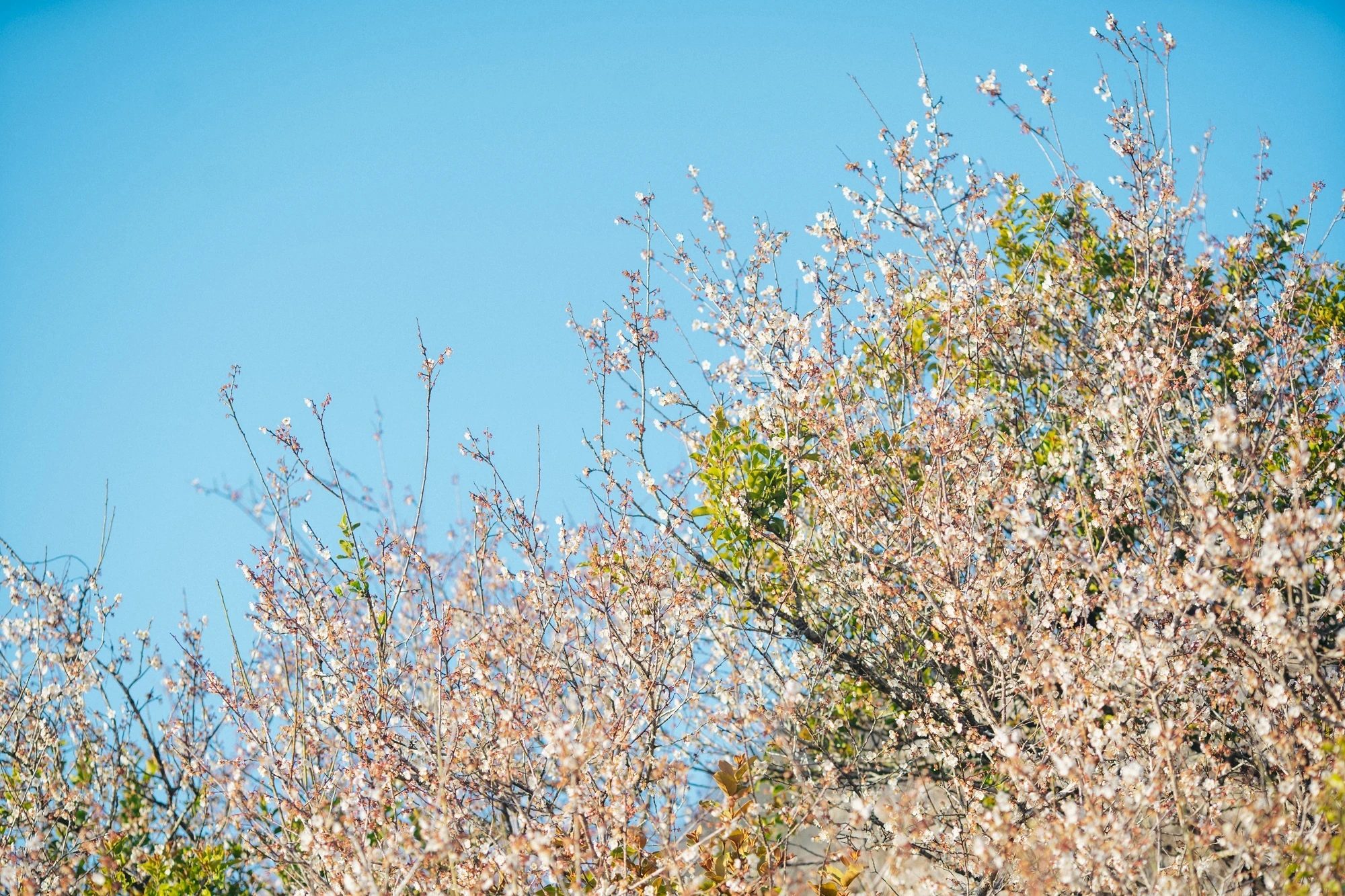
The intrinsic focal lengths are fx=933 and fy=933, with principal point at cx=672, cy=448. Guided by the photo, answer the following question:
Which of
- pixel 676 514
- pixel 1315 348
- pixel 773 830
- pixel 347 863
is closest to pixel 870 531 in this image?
pixel 676 514

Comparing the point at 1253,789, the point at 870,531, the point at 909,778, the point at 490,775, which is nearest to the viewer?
the point at 490,775

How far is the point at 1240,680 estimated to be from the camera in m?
3.99

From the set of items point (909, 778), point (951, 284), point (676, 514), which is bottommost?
point (909, 778)

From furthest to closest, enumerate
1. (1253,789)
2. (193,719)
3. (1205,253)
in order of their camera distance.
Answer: (193,719) < (1205,253) < (1253,789)

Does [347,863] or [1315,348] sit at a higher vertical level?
[1315,348]

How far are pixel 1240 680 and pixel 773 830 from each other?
2.11 metres

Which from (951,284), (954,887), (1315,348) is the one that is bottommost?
(954,887)

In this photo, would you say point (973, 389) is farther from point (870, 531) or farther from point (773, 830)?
point (773, 830)

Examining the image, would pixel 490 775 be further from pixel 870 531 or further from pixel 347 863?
pixel 870 531

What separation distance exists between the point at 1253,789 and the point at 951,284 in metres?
2.91

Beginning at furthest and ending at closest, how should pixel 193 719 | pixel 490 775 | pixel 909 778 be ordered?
pixel 193 719 < pixel 909 778 < pixel 490 775

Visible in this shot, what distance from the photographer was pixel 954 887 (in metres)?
4.08

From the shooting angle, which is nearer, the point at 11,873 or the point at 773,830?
the point at 11,873

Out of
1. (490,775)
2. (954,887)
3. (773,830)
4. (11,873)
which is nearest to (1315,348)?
(954,887)
